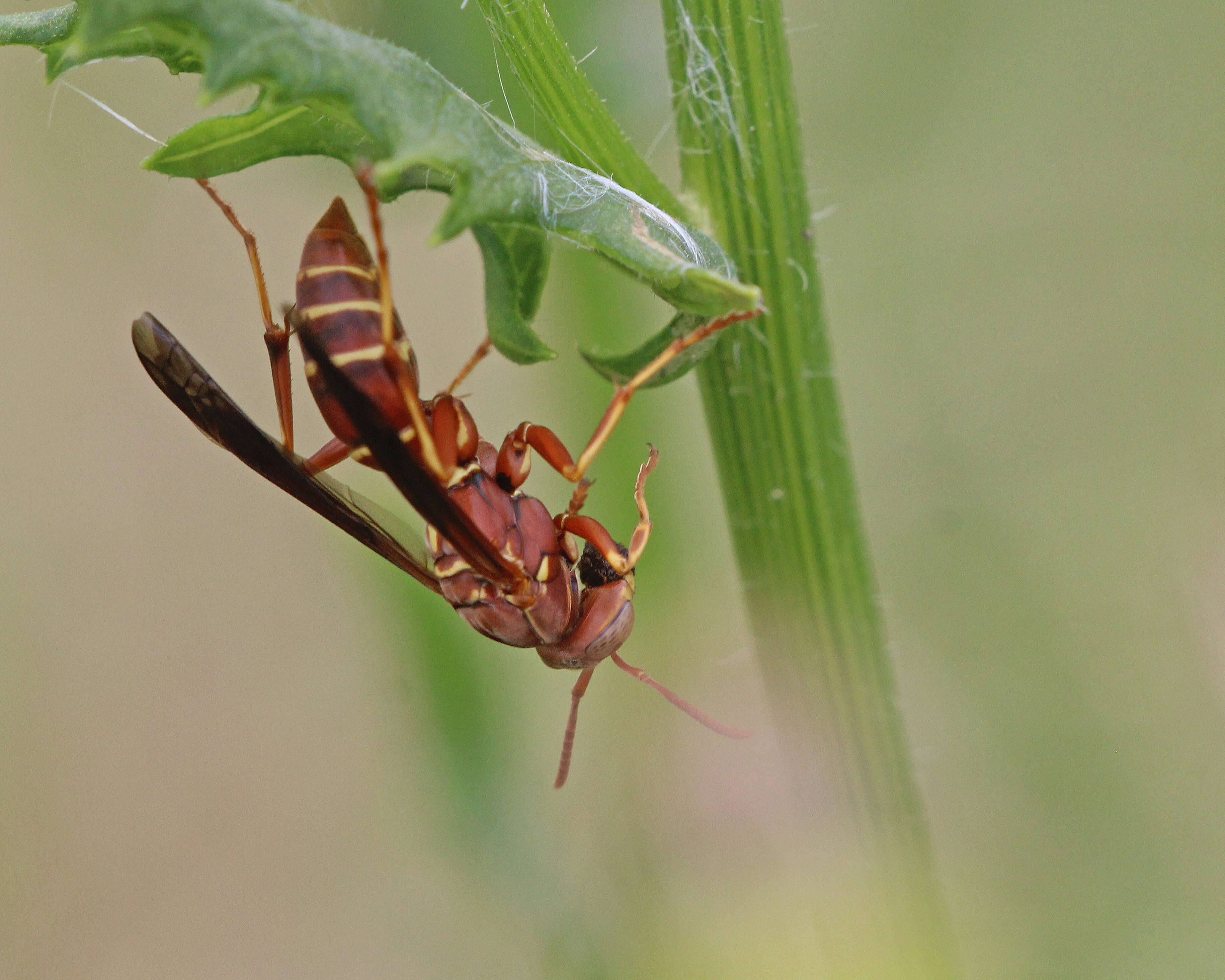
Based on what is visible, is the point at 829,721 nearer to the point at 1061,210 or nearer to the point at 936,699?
the point at 936,699

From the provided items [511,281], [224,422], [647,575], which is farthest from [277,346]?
[647,575]

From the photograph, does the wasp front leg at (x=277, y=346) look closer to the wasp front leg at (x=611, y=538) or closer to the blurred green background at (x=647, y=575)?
the blurred green background at (x=647, y=575)

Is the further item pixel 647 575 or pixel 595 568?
pixel 647 575

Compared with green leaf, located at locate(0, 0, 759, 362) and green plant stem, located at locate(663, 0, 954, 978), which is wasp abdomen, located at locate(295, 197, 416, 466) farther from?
green plant stem, located at locate(663, 0, 954, 978)

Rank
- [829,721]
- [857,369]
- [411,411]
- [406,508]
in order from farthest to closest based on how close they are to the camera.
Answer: [857,369], [406,508], [829,721], [411,411]

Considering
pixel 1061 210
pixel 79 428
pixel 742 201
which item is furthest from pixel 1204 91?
pixel 79 428

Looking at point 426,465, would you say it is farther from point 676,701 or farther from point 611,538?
point 676,701
